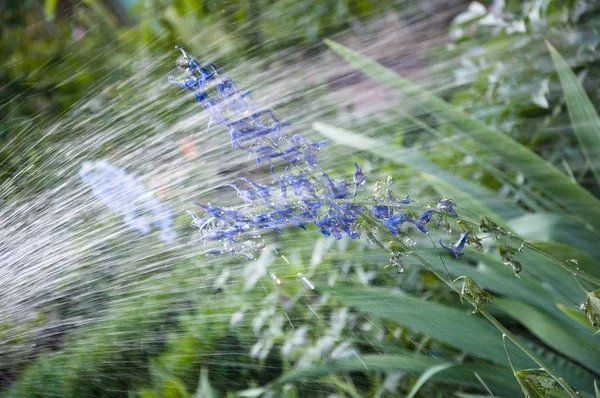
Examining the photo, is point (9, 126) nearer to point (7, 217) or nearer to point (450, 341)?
point (7, 217)

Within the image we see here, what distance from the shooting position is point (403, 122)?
241cm

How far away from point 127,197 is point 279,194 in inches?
34.5

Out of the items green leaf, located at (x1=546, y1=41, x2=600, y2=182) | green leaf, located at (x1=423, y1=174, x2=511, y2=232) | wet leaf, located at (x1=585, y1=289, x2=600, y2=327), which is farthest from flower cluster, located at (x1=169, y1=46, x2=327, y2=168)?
green leaf, located at (x1=546, y1=41, x2=600, y2=182)

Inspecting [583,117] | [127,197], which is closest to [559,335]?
[583,117]

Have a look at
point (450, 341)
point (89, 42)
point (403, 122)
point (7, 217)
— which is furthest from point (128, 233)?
point (89, 42)

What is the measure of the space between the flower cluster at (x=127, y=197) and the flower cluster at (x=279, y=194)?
749mm

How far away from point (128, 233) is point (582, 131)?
1140 millimetres

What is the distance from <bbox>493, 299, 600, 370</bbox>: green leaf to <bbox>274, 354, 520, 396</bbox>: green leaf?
0.44 feet

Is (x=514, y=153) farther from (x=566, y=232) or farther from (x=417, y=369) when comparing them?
(x=417, y=369)

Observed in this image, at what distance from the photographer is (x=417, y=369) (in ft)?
3.81

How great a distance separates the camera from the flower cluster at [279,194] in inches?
32.1

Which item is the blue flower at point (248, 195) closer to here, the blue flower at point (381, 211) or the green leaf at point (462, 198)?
the blue flower at point (381, 211)

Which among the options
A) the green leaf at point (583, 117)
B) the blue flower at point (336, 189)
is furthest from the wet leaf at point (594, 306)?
the green leaf at point (583, 117)

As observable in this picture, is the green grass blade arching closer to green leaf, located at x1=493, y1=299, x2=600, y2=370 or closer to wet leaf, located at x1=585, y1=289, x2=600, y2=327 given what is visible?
green leaf, located at x1=493, y1=299, x2=600, y2=370
